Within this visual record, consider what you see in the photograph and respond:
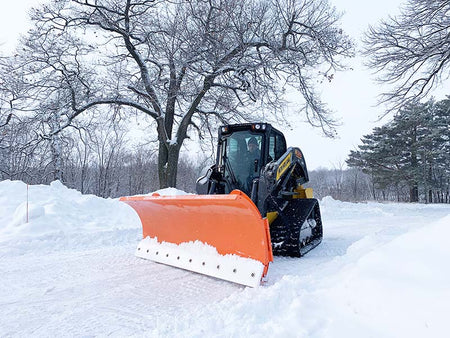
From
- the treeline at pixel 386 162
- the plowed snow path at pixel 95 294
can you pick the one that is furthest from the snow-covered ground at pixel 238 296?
the treeline at pixel 386 162

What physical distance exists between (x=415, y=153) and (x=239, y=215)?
34.0 meters

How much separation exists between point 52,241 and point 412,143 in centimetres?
3491

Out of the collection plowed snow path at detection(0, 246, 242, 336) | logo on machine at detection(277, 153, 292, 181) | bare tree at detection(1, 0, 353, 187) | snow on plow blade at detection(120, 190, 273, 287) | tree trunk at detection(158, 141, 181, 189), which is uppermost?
bare tree at detection(1, 0, 353, 187)

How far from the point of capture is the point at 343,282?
9.30ft

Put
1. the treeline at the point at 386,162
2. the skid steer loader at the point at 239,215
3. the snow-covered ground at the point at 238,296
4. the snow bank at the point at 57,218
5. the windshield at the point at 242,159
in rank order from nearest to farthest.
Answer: the snow-covered ground at the point at 238,296 < the skid steer loader at the point at 239,215 < the windshield at the point at 242,159 < the snow bank at the point at 57,218 < the treeline at the point at 386,162

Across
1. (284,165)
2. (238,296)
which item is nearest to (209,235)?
(238,296)

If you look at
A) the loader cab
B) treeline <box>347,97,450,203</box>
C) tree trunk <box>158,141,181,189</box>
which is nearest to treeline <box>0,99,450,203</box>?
treeline <box>347,97,450,203</box>

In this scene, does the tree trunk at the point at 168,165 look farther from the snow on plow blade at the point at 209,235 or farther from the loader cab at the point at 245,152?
the snow on plow blade at the point at 209,235

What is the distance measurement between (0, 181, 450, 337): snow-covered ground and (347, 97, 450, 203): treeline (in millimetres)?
31633

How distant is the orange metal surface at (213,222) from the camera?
3.51m

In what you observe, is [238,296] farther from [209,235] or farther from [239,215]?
[209,235]

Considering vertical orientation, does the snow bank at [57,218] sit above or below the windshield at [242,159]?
below

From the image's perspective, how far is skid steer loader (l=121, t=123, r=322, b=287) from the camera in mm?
3615

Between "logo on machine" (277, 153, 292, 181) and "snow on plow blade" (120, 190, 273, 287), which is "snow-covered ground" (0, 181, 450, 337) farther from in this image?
"logo on machine" (277, 153, 292, 181)
